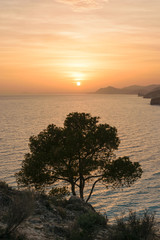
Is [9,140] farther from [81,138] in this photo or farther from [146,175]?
[81,138]

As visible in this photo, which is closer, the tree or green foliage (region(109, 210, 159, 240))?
green foliage (region(109, 210, 159, 240))

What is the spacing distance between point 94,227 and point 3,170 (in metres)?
30.0

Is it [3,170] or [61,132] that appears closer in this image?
[61,132]

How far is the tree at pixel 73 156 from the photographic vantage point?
2395cm

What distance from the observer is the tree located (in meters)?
24.0

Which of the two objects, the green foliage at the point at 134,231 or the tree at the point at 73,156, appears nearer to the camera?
the green foliage at the point at 134,231

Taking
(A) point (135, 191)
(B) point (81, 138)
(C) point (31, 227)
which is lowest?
(A) point (135, 191)

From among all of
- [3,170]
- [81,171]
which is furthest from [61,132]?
[3,170]

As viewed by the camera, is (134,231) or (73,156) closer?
(134,231)

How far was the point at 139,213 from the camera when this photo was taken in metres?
26.8

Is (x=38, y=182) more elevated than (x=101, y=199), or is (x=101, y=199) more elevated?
(x=38, y=182)

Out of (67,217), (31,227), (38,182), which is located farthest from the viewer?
(38,182)

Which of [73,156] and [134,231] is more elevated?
[73,156]

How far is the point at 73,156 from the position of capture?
25.0m
